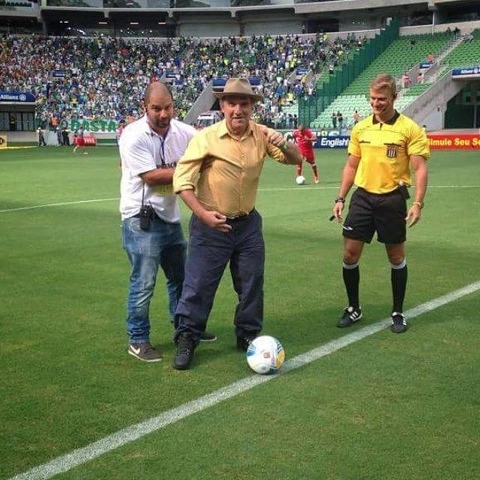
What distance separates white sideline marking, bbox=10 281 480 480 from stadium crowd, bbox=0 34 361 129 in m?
47.5

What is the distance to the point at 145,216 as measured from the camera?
17.2ft

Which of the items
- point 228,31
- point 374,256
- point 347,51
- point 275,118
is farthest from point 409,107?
point 374,256

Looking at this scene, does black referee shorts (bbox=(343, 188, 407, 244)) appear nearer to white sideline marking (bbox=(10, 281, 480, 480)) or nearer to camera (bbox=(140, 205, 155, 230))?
white sideline marking (bbox=(10, 281, 480, 480))

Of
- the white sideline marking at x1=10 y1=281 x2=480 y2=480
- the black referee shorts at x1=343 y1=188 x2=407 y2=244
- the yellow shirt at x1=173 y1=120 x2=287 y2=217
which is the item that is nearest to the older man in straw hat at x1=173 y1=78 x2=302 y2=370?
the yellow shirt at x1=173 y1=120 x2=287 y2=217

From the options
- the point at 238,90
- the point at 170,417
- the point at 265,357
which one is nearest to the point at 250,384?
the point at 265,357

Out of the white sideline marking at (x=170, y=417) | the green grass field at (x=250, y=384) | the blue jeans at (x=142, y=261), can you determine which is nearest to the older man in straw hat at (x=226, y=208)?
the blue jeans at (x=142, y=261)

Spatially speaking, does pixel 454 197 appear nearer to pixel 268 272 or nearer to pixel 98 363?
pixel 268 272

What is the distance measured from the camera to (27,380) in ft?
16.1

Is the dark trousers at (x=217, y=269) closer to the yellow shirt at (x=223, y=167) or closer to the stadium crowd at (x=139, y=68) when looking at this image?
the yellow shirt at (x=223, y=167)

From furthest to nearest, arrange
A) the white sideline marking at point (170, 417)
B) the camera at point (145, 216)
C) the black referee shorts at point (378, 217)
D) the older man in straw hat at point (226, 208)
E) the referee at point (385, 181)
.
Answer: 1. the black referee shorts at point (378, 217)
2. the referee at point (385, 181)
3. the camera at point (145, 216)
4. the older man in straw hat at point (226, 208)
5. the white sideline marking at point (170, 417)

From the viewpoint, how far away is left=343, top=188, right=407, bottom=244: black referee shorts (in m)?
6.07

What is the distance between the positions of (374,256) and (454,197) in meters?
7.01

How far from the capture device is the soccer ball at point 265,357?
16.3 feet

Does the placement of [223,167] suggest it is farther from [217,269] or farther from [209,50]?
[209,50]
